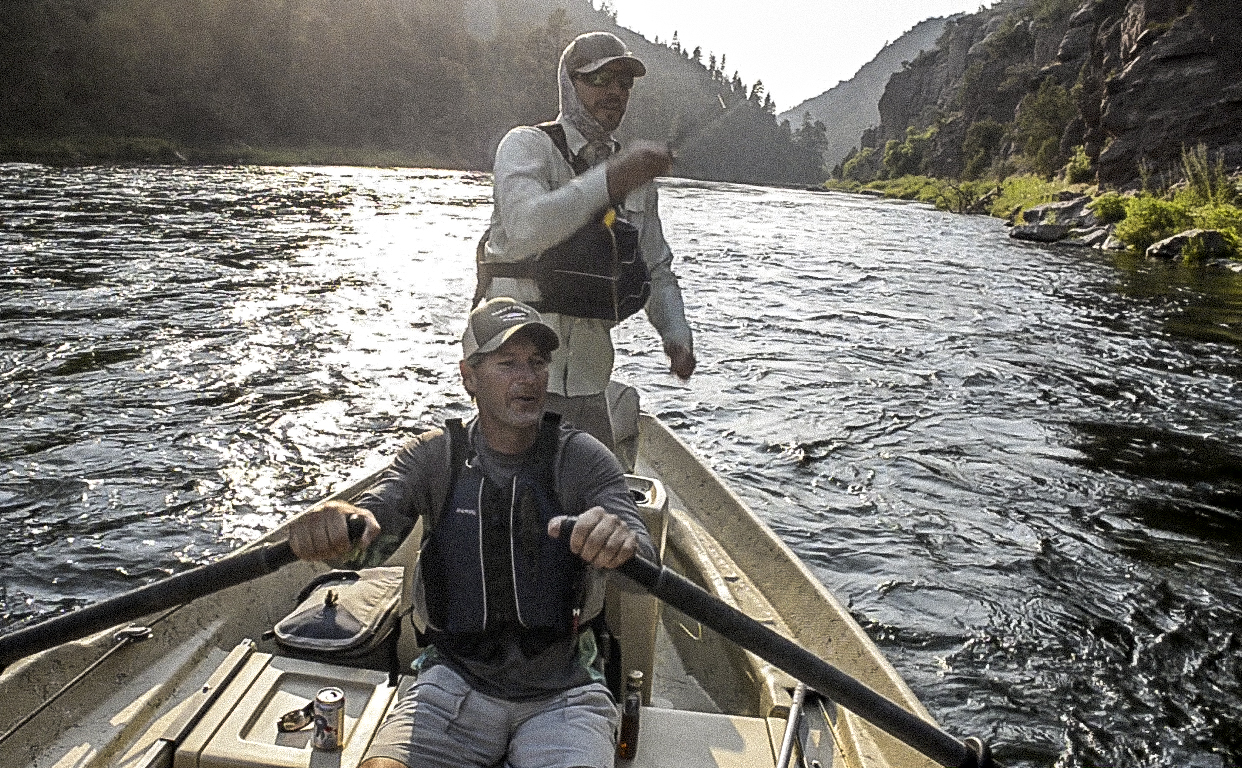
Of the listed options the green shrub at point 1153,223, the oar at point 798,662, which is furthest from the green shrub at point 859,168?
the oar at point 798,662

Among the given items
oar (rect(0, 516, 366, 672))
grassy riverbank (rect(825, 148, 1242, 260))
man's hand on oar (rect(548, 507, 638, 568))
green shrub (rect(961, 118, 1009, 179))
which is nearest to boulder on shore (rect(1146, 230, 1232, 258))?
grassy riverbank (rect(825, 148, 1242, 260))

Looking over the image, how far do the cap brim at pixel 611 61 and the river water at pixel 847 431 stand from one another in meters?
4.23

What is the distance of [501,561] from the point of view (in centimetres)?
299

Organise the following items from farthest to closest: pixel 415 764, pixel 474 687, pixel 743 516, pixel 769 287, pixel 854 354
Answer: pixel 769 287
pixel 854 354
pixel 743 516
pixel 474 687
pixel 415 764

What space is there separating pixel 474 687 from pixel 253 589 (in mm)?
1915

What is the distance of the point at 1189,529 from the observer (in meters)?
8.35

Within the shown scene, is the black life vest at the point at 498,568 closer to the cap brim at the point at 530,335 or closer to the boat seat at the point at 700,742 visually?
the cap brim at the point at 530,335

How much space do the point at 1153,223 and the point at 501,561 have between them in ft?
99.6

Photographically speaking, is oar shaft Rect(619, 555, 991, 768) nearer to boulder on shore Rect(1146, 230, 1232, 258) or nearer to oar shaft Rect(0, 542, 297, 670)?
oar shaft Rect(0, 542, 297, 670)

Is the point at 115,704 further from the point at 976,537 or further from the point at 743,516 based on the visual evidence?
the point at 976,537

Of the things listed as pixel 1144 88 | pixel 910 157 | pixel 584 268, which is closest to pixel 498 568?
pixel 584 268

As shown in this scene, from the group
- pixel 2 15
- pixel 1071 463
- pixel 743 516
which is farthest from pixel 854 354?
pixel 2 15

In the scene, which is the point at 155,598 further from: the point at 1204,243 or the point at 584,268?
the point at 1204,243

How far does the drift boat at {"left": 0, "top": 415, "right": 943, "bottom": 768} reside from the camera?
10.4 feet
